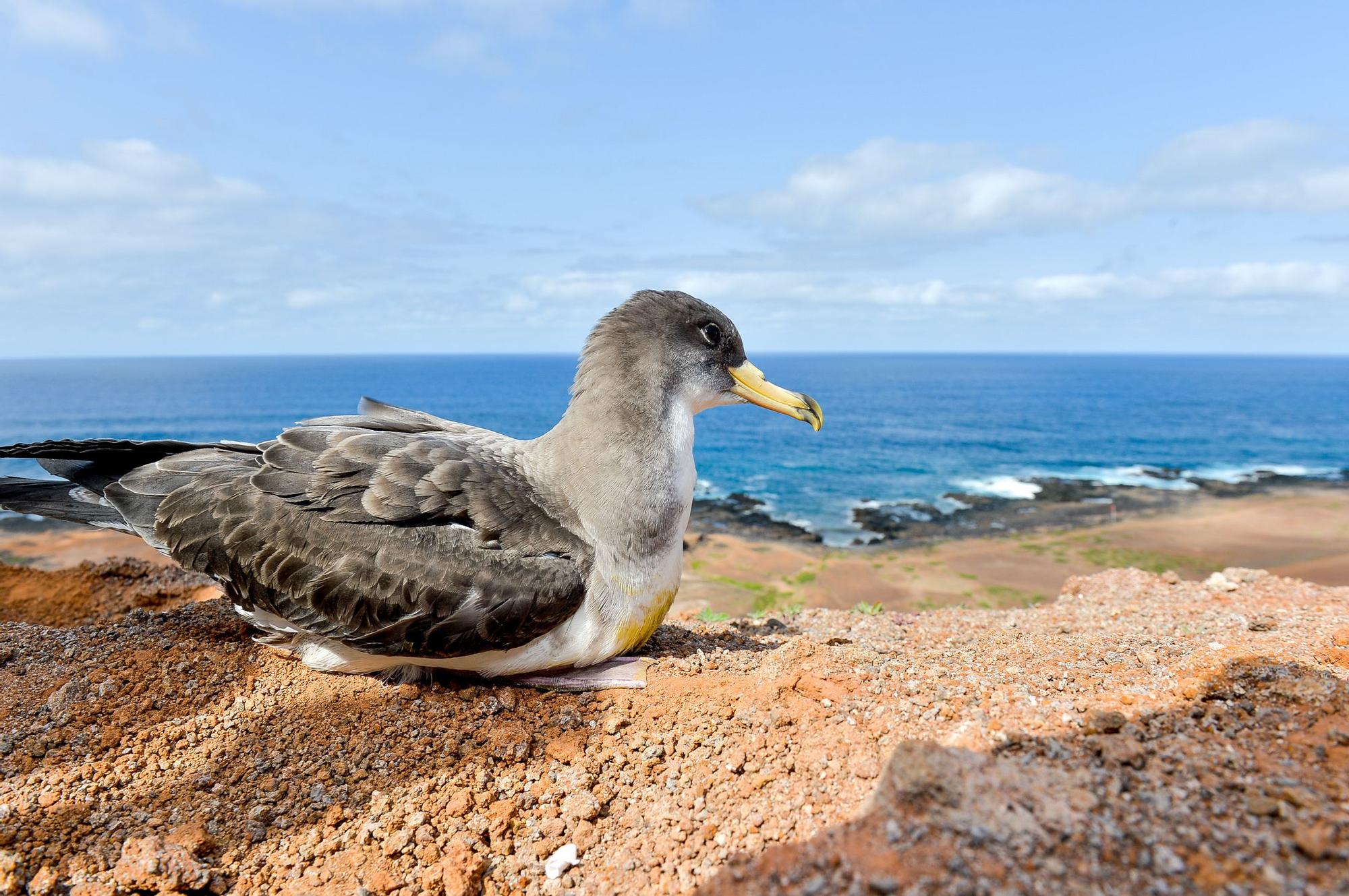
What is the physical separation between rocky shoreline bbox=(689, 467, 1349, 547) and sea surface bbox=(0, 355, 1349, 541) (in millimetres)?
1475

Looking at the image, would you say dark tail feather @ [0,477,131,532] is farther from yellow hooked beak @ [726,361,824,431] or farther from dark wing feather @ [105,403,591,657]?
yellow hooked beak @ [726,361,824,431]

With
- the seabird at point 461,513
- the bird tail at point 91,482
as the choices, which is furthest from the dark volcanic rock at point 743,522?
the bird tail at point 91,482

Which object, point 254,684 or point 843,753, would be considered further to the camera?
point 254,684

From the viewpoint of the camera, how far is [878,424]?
2847 inches

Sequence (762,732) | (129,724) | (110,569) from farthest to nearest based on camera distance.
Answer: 1. (110,569)
2. (129,724)
3. (762,732)

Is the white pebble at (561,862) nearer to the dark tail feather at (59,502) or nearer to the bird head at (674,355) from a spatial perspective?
the bird head at (674,355)

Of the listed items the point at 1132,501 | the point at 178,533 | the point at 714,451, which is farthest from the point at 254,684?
the point at 714,451

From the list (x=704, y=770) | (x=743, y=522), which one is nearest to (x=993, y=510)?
(x=743, y=522)

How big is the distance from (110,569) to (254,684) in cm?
448

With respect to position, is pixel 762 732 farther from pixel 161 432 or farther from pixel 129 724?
pixel 161 432

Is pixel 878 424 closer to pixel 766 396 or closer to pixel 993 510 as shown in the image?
pixel 993 510

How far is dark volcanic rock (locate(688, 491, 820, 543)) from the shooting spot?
90.6ft

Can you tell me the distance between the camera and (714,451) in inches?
2108

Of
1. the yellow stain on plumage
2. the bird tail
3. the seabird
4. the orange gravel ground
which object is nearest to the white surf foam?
the orange gravel ground
